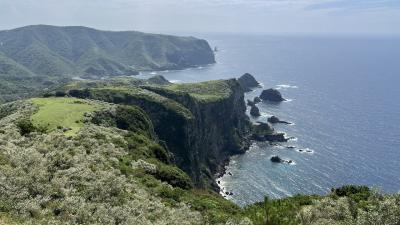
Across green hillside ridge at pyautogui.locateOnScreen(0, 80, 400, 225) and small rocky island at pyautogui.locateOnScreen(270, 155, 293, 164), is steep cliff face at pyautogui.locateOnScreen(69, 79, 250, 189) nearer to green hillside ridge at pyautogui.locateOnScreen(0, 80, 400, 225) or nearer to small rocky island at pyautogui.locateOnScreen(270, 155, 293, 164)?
small rocky island at pyautogui.locateOnScreen(270, 155, 293, 164)

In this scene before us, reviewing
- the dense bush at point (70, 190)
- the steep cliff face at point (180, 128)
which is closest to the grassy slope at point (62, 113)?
the dense bush at point (70, 190)

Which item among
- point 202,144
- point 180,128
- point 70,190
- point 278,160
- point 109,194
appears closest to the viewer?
point 70,190

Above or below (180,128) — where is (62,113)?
above

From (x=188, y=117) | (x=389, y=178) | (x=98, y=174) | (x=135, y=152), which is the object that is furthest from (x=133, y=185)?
(x=389, y=178)

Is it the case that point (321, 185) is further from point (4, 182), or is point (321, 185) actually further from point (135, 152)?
point (4, 182)

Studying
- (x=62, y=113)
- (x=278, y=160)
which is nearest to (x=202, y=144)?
(x=278, y=160)

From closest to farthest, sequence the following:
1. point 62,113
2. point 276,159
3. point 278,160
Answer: point 62,113
point 278,160
point 276,159

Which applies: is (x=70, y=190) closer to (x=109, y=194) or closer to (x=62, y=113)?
(x=109, y=194)
